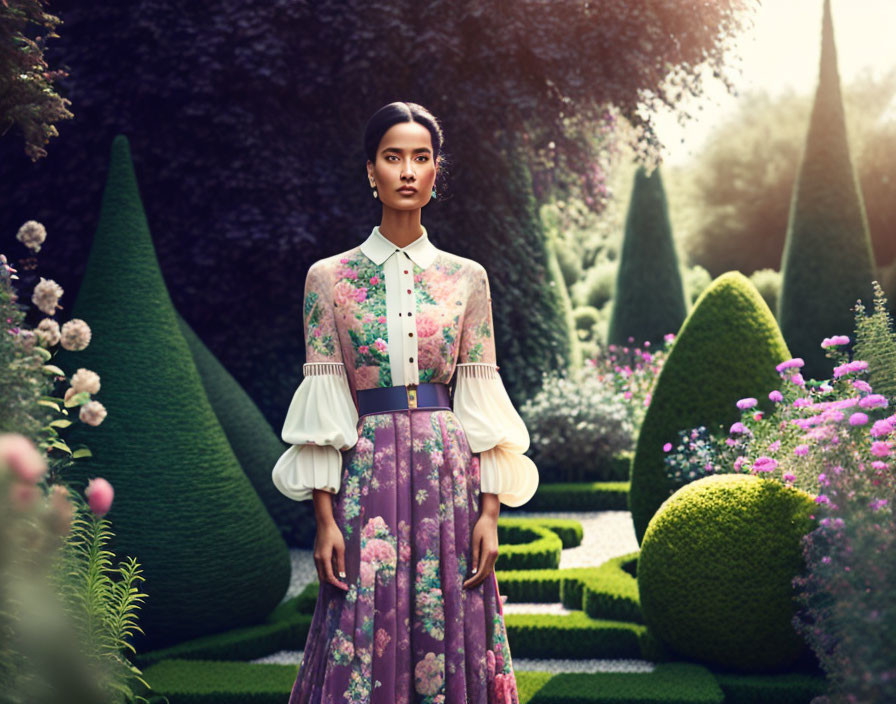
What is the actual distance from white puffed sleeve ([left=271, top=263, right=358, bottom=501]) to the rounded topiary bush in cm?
253

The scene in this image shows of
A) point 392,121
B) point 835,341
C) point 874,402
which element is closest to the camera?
point 392,121

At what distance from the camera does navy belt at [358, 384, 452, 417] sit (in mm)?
2848

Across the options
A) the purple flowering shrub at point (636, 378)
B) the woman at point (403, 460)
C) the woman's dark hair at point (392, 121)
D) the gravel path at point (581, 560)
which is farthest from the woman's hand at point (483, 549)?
the purple flowering shrub at point (636, 378)

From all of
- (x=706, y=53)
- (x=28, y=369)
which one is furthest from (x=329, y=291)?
(x=706, y=53)

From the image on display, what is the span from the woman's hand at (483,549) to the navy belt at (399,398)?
38 cm

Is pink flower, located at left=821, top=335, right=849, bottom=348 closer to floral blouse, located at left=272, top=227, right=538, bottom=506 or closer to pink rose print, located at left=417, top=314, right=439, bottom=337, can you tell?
floral blouse, located at left=272, top=227, right=538, bottom=506

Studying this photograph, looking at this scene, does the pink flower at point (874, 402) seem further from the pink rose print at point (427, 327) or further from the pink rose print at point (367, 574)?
the pink rose print at point (367, 574)

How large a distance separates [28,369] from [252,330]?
6.47 m

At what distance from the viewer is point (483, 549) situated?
108 inches

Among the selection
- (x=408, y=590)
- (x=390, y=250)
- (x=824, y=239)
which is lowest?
(x=408, y=590)

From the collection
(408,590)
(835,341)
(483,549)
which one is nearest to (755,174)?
(835,341)

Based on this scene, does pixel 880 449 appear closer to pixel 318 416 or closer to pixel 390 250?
pixel 390 250

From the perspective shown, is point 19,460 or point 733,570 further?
point 733,570

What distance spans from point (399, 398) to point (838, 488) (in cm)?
164
